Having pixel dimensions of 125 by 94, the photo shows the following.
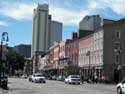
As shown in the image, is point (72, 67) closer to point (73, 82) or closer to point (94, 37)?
point (94, 37)

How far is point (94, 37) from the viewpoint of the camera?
3986 inches

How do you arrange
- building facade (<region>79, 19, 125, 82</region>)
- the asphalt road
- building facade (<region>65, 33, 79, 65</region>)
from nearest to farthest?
1. the asphalt road
2. building facade (<region>79, 19, 125, 82</region>)
3. building facade (<region>65, 33, 79, 65</region>)

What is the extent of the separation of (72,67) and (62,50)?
2389cm

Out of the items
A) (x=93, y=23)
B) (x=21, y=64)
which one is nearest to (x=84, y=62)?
(x=93, y=23)

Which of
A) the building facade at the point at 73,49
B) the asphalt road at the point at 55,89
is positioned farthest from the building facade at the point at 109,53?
the asphalt road at the point at 55,89

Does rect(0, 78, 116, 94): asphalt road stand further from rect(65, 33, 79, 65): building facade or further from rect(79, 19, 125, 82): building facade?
rect(65, 33, 79, 65): building facade

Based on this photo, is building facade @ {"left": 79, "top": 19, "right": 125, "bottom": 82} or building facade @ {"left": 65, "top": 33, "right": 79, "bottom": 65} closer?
building facade @ {"left": 79, "top": 19, "right": 125, "bottom": 82}

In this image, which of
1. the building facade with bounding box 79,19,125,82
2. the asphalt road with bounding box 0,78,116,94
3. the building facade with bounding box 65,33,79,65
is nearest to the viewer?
the asphalt road with bounding box 0,78,116,94

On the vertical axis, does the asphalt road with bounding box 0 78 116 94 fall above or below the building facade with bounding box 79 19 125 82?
below

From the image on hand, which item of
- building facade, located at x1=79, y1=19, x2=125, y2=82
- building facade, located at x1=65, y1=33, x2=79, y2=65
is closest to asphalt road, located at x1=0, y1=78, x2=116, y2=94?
building facade, located at x1=79, y1=19, x2=125, y2=82

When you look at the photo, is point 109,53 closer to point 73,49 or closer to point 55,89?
point 73,49

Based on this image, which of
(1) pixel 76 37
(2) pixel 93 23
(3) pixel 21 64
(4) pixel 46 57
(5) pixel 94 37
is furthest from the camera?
(3) pixel 21 64

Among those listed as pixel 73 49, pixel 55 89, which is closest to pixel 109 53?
pixel 73 49

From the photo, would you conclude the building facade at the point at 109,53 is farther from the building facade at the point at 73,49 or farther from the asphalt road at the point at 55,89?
the asphalt road at the point at 55,89
